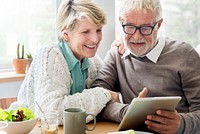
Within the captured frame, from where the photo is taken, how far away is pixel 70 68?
75.8 inches

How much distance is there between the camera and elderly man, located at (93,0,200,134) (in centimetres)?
188

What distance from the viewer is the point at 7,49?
335cm

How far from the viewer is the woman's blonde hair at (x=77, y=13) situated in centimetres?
192

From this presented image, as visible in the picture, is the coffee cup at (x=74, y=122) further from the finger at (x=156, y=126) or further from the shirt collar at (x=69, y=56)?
the shirt collar at (x=69, y=56)

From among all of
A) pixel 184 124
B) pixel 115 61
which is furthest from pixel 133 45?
pixel 184 124

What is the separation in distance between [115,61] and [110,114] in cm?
41

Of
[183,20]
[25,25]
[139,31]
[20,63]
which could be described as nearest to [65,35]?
[139,31]

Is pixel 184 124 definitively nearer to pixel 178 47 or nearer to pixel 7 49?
pixel 178 47

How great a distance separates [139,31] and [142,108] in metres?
0.49

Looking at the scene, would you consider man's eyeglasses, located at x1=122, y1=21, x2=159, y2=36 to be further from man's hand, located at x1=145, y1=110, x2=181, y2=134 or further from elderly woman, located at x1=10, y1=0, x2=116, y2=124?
man's hand, located at x1=145, y1=110, x2=181, y2=134

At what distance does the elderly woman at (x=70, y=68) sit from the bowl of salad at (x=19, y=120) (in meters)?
0.16

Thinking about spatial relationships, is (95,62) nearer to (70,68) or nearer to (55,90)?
(70,68)

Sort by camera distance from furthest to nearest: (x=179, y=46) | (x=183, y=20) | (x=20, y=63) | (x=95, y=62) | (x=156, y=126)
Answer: (x=183, y=20) → (x=20, y=63) → (x=95, y=62) → (x=179, y=46) → (x=156, y=126)

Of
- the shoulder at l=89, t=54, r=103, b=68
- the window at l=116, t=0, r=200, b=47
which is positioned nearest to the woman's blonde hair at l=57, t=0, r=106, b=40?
the shoulder at l=89, t=54, r=103, b=68
